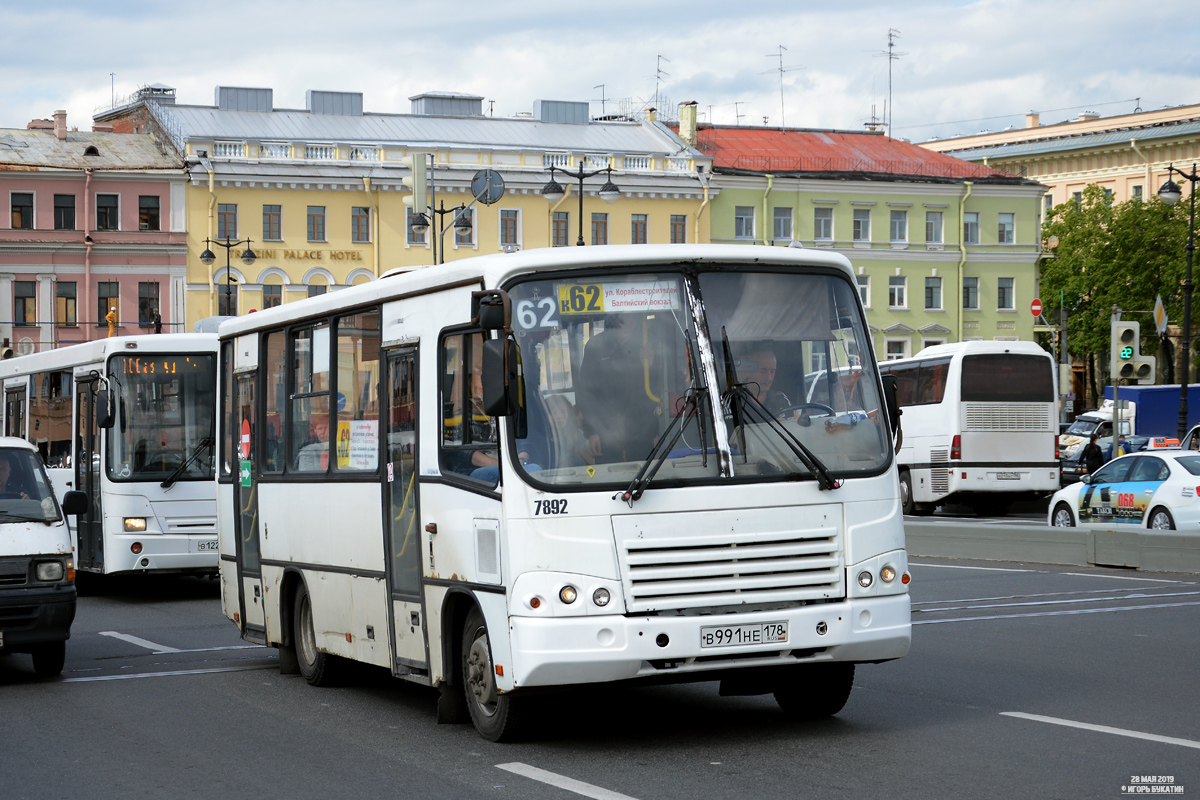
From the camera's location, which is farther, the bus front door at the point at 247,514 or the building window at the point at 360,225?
the building window at the point at 360,225

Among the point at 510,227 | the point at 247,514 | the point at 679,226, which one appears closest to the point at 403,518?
the point at 247,514

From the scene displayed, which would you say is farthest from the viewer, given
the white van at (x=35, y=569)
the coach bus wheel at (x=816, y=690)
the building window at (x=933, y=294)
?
the building window at (x=933, y=294)

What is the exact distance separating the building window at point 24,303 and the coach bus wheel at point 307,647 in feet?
194

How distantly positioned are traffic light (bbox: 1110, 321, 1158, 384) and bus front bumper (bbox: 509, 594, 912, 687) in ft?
65.5

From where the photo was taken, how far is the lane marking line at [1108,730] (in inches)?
353

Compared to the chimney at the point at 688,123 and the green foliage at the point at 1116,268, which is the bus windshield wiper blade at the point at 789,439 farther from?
the green foliage at the point at 1116,268

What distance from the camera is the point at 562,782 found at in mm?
8234

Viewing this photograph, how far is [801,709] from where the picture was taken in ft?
33.3

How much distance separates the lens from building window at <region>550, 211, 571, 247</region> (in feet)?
242

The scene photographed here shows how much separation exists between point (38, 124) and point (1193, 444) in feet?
176

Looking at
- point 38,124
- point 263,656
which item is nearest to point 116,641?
point 263,656

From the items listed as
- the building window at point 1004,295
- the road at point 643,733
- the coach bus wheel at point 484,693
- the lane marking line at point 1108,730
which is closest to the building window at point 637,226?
the building window at point 1004,295

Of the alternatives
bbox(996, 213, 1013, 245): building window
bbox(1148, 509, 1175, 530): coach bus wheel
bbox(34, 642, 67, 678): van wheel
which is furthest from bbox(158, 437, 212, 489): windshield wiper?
bbox(996, 213, 1013, 245): building window

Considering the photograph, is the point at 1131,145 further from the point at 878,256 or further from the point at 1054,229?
the point at 878,256
